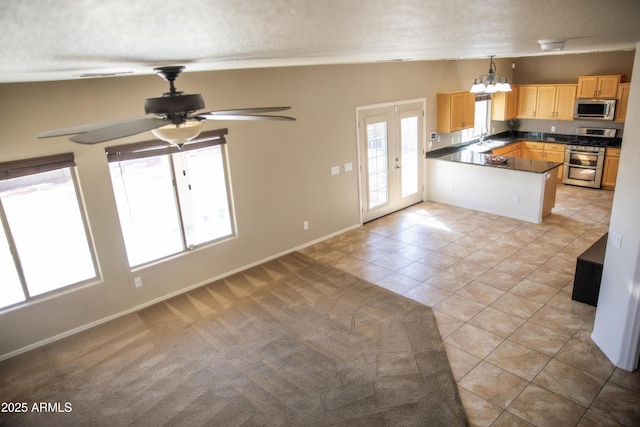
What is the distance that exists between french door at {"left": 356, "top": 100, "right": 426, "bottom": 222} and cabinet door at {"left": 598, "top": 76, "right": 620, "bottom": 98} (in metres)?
3.57

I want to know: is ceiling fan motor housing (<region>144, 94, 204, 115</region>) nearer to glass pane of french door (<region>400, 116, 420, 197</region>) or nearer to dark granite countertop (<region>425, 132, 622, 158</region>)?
glass pane of french door (<region>400, 116, 420, 197</region>)

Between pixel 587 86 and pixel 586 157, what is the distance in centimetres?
140

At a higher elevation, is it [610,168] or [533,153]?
[533,153]

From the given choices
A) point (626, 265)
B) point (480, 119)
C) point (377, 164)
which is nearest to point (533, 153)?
point (480, 119)

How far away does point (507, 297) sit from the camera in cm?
464

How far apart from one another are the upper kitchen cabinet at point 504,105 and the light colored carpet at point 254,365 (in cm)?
604

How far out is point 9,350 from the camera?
4.08m

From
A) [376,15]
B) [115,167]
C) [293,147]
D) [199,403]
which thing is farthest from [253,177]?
[376,15]

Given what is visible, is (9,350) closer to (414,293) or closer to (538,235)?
(414,293)

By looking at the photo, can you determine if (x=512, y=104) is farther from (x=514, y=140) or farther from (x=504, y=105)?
(x=514, y=140)

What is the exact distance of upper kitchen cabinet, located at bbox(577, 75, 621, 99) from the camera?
7742 mm

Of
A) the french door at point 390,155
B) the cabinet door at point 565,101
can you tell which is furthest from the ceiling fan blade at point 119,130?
the cabinet door at point 565,101

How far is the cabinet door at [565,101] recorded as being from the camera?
27.4 ft

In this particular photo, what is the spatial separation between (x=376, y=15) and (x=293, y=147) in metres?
4.97
